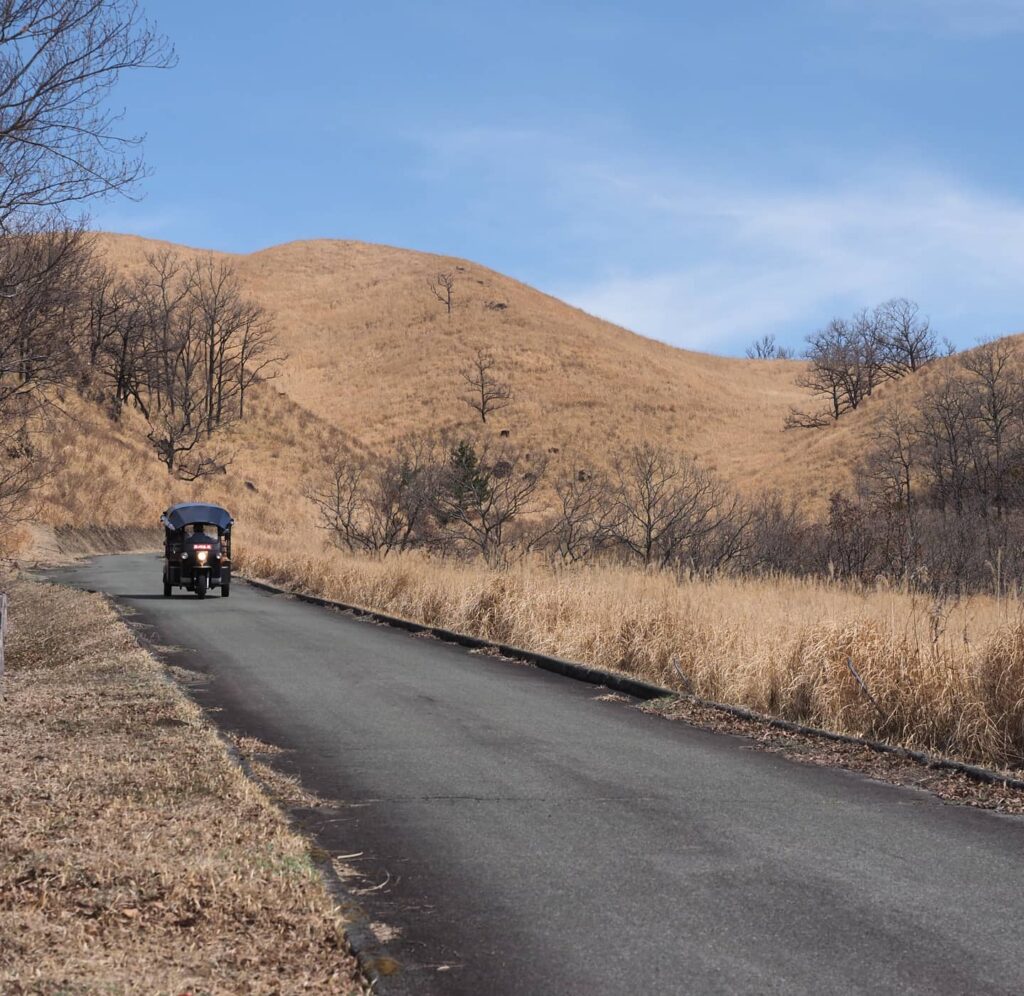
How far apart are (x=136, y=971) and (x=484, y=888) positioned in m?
1.84

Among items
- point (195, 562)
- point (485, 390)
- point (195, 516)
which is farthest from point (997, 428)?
point (485, 390)

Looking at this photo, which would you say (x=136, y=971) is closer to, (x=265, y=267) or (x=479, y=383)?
(x=479, y=383)

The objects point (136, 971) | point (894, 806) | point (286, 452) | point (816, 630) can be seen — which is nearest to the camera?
point (136, 971)

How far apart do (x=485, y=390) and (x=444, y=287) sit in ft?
130

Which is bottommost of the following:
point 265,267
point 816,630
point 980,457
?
point 816,630

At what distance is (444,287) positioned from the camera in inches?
5605

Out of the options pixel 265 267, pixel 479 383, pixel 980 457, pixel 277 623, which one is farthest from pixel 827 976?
pixel 265 267

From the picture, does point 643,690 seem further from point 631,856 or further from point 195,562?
point 195,562

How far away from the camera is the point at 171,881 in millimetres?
5070

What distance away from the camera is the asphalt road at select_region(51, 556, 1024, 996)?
4.47m

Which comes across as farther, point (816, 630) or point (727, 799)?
point (816, 630)

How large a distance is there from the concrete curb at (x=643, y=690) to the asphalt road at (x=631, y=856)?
67cm

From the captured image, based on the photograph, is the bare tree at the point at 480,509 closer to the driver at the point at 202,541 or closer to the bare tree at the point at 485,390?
the driver at the point at 202,541

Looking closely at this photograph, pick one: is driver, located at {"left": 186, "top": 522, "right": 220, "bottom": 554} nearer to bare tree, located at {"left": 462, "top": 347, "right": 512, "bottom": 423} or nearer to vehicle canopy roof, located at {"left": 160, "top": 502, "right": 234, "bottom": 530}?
vehicle canopy roof, located at {"left": 160, "top": 502, "right": 234, "bottom": 530}
